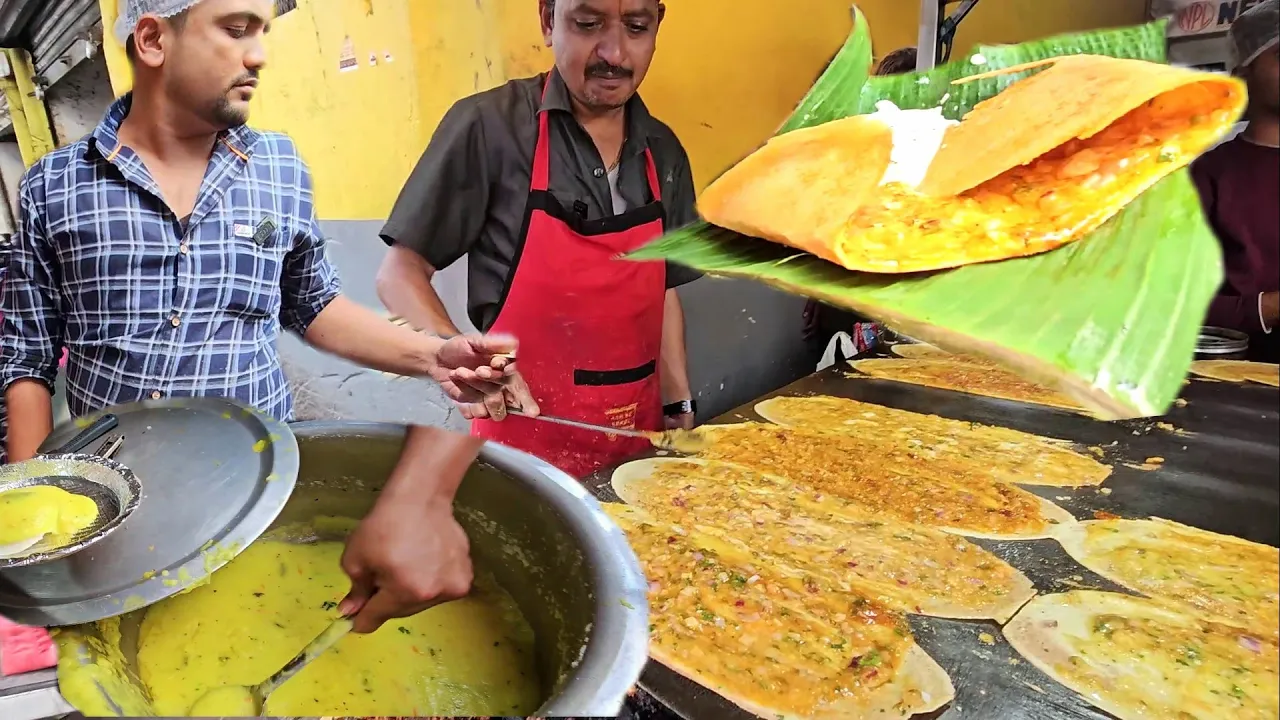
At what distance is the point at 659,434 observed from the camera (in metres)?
0.72

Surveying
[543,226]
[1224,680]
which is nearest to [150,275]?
[543,226]

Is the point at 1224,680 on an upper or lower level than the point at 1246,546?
lower

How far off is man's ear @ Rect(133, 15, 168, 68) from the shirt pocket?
0.14m

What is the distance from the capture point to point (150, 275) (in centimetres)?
59

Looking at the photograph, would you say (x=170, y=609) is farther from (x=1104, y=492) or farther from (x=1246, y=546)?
(x=1104, y=492)

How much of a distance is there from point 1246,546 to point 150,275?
1169mm

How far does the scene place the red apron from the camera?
618mm

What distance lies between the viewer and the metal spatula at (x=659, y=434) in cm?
67

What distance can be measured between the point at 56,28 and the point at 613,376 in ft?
1.77

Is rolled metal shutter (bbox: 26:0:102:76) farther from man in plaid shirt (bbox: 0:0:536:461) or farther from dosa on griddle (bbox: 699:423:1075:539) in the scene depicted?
dosa on griddle (bbox: 699:423:1075:539)

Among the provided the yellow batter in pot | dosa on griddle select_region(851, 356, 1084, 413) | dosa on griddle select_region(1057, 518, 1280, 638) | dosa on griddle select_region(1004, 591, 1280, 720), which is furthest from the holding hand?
dosa on griddle select_region(1057, 518, 1280, 638)

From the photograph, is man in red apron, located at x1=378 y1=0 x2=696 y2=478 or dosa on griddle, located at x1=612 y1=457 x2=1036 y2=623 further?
dosa on griddle, located at x1=612 y1=457 x2=1036 y2=623

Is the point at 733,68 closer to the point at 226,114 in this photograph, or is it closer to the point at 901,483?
the point at 226,114

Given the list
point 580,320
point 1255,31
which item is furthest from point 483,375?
point 1255,31
